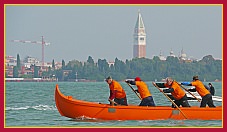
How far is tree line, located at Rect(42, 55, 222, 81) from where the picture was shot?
13900 cm

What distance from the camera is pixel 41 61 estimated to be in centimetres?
18988

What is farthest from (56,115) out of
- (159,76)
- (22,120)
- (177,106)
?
(159,76)

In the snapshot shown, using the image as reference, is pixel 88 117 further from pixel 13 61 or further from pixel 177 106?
pixel 13 61

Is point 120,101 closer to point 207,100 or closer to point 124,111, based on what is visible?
point 124,111

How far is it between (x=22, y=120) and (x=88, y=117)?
126 inches

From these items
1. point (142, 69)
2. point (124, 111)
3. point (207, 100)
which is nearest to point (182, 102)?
point (207, 100)

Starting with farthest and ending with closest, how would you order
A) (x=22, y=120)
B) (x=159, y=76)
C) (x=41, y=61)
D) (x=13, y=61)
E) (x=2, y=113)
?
(x=41, y=61), (x=13, y=61), (x=159, y=76), (x=22, y=120), (x=2, y=113)

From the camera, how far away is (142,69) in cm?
14662

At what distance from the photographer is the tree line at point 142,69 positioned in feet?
456

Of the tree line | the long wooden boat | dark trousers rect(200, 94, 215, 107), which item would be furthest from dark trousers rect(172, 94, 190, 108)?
the tree line

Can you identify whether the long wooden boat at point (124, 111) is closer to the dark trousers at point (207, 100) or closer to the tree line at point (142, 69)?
the dark trousers at point (207, 100)

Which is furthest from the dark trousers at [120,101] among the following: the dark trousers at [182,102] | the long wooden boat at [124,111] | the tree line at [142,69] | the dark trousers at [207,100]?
the tree line at [142,69]

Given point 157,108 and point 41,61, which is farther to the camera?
point 41,61

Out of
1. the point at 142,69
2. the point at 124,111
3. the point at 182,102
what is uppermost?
the point at 142,69
